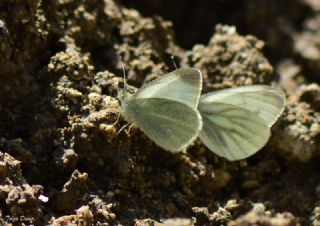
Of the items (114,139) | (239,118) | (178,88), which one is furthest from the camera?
(239,118)

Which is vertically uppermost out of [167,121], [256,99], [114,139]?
[256,99]

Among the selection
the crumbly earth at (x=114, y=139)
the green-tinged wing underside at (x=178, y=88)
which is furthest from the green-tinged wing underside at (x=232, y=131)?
the green-tinged wing underside at (x=178, y=88)

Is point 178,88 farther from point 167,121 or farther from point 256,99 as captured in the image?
point 256,99

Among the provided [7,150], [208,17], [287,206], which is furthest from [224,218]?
[208,17]

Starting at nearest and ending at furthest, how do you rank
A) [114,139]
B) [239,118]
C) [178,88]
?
[114,139] < [178,88] < [239,118]

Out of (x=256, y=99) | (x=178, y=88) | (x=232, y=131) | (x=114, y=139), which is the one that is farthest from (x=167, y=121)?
(x=256, y=99)

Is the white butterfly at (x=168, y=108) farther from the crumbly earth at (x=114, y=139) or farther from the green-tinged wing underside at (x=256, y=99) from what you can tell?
the green-tinged wing underside at (x=256, y=99)

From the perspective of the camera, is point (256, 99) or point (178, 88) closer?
point (178, 88)

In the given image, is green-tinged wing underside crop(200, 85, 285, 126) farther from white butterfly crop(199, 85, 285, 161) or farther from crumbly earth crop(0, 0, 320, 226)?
crumbly earth crop(0, 0, 320, 226)
